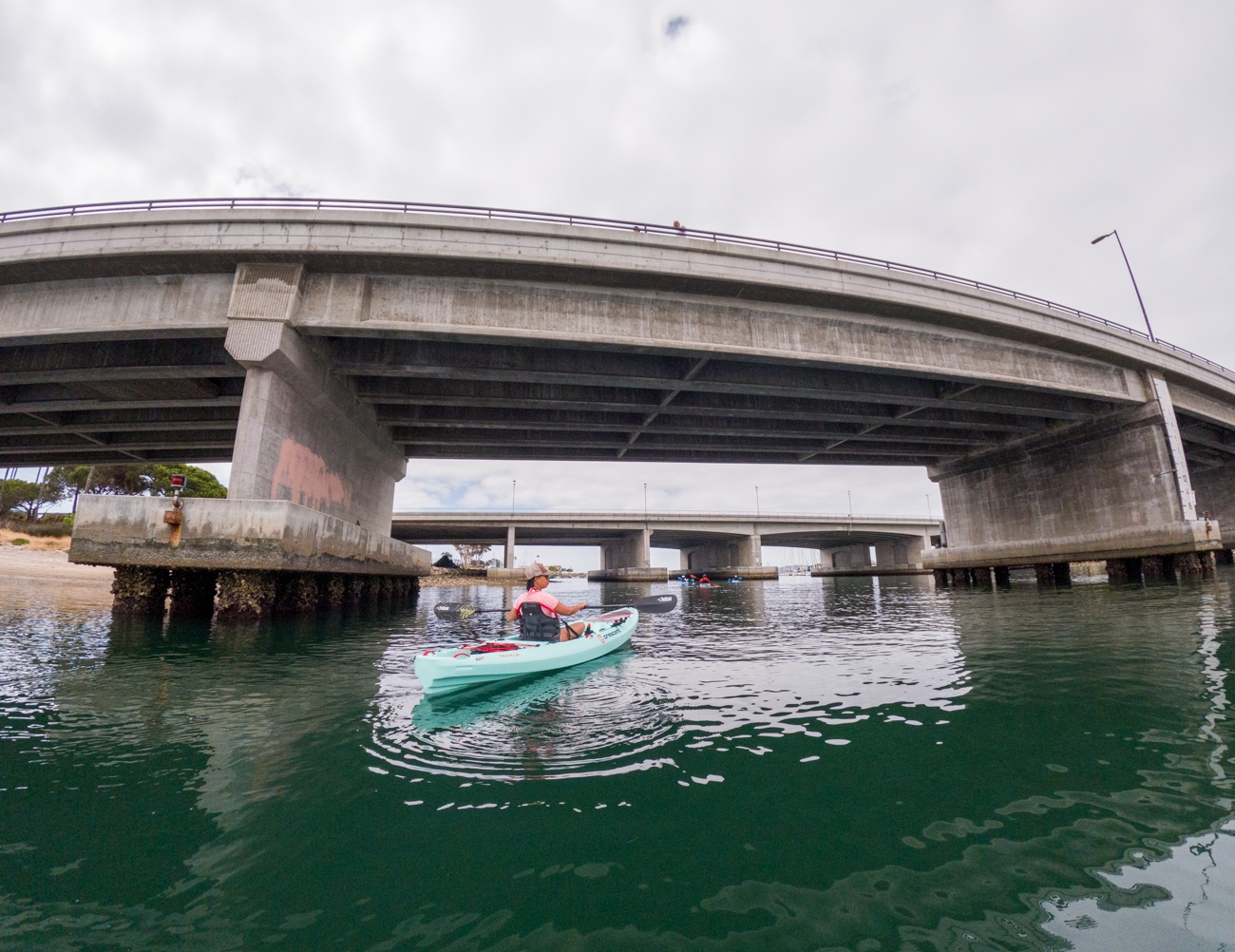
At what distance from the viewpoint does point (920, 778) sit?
13.4 ft

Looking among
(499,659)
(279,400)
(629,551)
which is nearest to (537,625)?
(499,659)

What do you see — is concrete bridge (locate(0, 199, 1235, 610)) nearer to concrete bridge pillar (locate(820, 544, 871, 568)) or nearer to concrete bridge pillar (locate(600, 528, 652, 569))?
concrete bridge pillar (locate(600, 528, 652, 569))

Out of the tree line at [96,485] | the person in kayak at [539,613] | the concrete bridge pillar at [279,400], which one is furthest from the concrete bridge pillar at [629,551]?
the person in kayak at [539,613]

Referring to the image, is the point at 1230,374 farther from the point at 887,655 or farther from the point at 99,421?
the point at 99,421

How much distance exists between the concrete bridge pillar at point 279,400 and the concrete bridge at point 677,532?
127 feet

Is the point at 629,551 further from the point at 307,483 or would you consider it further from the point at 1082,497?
the point at 307,483

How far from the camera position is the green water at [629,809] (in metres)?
2.45

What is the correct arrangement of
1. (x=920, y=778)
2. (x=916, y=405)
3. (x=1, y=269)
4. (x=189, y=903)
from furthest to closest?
(x=916, y=405), (x=1, y=269), (x=920, y=778), (x=189, y=903)

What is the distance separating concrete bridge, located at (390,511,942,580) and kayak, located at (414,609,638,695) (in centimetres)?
4920

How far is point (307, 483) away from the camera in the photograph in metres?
16.7

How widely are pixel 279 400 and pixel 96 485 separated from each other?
168ft

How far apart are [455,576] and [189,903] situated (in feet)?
180

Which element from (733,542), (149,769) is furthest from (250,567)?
(733,542)

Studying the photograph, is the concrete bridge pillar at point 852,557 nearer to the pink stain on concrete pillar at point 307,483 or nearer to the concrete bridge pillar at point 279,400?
Answer: the pink stain on concrete pillar at point 307,483
